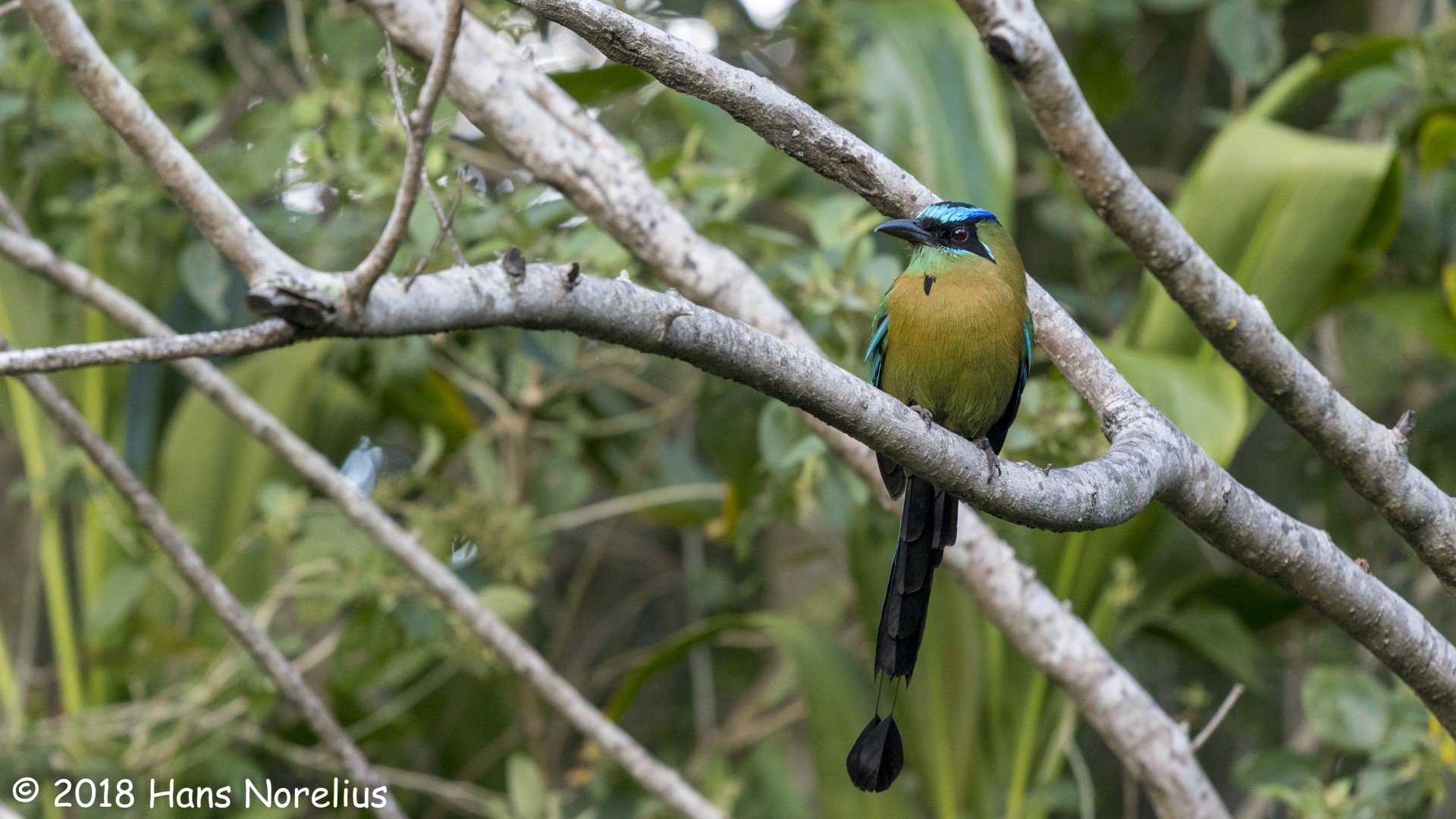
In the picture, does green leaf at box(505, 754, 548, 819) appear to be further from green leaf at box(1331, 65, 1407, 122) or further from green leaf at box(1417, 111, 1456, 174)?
green leaf at box(1417, 111, 1456, 174)

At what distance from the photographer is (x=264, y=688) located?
10.3ft

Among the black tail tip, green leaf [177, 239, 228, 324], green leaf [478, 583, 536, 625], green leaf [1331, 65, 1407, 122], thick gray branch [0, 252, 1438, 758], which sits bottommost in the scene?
the black tail tip

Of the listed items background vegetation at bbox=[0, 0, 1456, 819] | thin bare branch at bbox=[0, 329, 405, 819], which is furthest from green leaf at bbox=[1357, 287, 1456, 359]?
thin bare branch at bbox=[0, 329, 405, 819]

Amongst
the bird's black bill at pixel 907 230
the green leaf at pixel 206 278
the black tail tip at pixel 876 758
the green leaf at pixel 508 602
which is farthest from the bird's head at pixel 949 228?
the green leaf at pixel 206 278

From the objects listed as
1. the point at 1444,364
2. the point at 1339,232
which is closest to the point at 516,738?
the point at 1339,232

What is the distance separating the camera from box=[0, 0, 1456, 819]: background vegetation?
3072 mm

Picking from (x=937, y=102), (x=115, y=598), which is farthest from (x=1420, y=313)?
(x=115, y=598)

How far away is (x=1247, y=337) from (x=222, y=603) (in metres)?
1.97

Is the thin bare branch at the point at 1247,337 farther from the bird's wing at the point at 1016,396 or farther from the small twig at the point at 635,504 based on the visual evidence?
the small twig at the point at 635,504

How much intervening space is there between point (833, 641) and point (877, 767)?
5.43ft

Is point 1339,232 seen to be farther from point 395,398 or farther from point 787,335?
point 395,398

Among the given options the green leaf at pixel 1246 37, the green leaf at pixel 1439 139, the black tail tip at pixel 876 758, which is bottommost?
the black tail tip at pixel 876 758

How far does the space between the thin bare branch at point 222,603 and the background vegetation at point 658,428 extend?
0.43m

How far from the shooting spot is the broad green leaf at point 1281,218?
11.1 ft
